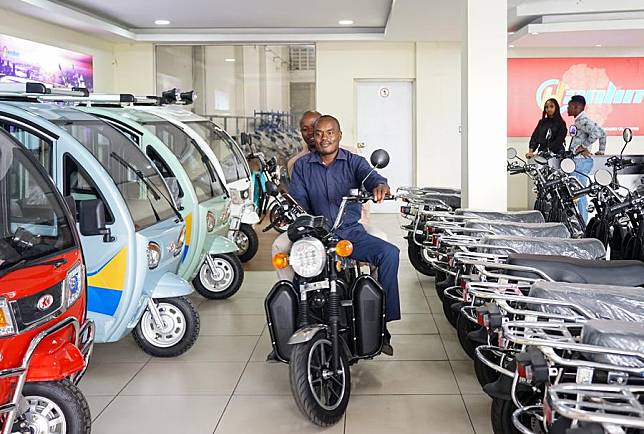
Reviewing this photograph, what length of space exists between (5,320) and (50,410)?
417 mm

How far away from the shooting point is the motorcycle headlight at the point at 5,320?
2.63 metres

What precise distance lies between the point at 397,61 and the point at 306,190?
26.9 feet

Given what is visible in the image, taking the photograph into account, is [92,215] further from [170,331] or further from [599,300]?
[599,300]

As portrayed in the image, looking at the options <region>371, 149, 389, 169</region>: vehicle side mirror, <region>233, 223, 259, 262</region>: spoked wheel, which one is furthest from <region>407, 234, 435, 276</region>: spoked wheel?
<region>371, 149, 389, 169</region>: vehicle side mirror

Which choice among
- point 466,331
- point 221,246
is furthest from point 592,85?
point 466,331

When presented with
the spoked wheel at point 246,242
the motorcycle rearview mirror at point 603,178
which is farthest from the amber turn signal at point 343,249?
the spoked wheel at point 246,242

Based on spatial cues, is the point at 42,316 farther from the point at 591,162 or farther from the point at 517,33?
the point at 517,33

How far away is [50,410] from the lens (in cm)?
284

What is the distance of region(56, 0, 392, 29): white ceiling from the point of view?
9438 mm

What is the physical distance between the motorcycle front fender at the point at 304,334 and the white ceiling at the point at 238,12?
656 centimetres

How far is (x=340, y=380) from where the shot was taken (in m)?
3.59

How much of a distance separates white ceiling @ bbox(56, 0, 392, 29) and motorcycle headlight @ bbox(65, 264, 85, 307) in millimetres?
6757

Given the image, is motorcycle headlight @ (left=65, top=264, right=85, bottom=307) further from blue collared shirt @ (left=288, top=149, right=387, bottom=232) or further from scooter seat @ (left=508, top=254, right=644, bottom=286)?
scooter seat @ (left=508, top=254, right=644, bottom=286)

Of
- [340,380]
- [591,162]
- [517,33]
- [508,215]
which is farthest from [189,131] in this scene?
[517,33]
